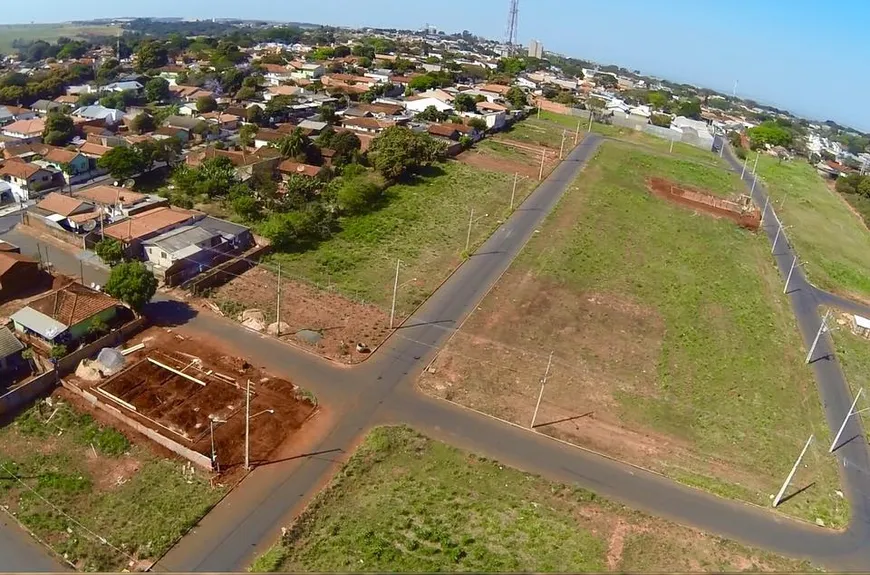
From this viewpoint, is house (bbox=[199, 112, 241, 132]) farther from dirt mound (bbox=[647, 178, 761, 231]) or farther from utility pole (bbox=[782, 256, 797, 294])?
utility pole (bbox=[782, 256, 797, 294])

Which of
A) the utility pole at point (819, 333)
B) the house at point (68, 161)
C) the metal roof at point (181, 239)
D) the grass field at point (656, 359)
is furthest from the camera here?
the house at point (68, 161)

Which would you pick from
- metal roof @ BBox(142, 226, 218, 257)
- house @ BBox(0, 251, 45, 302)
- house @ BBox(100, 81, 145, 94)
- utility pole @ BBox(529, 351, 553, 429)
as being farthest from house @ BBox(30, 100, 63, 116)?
utility pole @ BBox(529, 351, 553, 429)

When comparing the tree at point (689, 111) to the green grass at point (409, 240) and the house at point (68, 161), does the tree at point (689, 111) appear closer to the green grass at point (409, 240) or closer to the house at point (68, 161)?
the green grass at point (409, 240)

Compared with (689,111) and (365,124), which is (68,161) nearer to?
(365,124)

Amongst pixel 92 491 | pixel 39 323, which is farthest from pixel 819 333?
pixel 39 323

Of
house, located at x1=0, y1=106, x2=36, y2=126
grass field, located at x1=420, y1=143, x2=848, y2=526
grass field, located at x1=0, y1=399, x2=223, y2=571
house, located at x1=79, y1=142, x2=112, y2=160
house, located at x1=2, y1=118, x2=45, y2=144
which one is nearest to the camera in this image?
grass field, located at x1=0, y1=399, x2=223, y2=571

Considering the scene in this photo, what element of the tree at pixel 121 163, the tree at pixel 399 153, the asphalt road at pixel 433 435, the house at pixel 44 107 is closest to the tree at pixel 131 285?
the asphalt road at pixel 433 435
